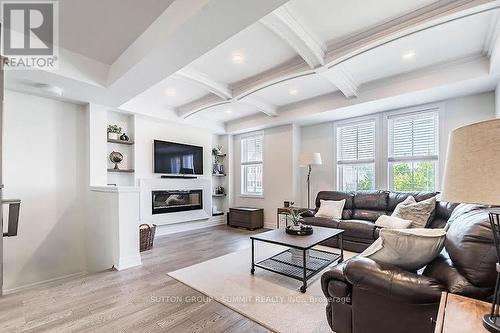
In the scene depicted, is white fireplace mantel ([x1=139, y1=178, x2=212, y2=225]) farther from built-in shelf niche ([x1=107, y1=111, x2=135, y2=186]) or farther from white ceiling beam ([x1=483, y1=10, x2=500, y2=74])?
white ceiling beam ([x1=483, y1=10, x2=500, y2=74])

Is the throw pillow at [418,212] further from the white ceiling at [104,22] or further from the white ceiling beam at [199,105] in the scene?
the white ceiling at [104,22]

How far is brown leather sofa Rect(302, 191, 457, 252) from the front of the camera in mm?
3627

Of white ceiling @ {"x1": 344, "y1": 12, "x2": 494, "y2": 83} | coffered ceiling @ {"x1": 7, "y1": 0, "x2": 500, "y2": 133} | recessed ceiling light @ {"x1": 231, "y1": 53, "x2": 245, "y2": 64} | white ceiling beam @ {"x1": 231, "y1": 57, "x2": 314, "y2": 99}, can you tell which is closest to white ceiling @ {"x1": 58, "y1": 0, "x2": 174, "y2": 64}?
coffered ceiling @ {"x1": 7, "y1": 0, "x2": 500, "y2": 133}

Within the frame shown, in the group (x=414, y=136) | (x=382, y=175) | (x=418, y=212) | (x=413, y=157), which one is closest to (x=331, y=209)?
(x=382, y=175)

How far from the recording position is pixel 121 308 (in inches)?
92.1

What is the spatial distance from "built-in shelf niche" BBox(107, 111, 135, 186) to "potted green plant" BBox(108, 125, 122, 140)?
0.12 metres

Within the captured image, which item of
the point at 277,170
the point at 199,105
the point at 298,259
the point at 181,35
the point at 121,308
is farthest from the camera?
the point at 277,170

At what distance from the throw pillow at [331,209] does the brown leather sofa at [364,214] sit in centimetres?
11

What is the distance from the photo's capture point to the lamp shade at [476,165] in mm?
783

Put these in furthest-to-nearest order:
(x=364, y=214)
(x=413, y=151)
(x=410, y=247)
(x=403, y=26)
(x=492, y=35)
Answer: (x=413, y=151)
(x=364, y=214)
(x=492, y=35)
(x=403, y=26)
(x=410, y=247)

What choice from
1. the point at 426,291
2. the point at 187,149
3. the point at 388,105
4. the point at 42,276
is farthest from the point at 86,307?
the point at 388,105

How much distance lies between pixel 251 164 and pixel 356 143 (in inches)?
108

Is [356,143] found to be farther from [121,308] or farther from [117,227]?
[121,308]

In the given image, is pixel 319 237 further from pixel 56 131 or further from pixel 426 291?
pixel 56 131
